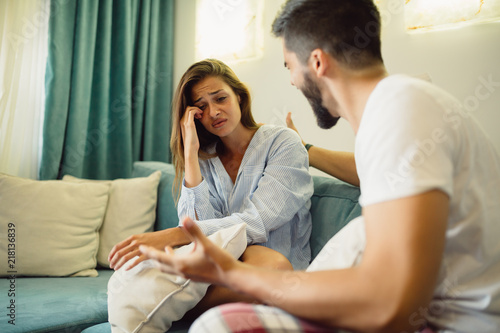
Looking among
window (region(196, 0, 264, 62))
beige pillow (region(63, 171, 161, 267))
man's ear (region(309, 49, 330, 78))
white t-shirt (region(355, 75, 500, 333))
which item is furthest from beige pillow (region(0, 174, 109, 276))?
white t-shirt (region(355, 75, 500, 333))

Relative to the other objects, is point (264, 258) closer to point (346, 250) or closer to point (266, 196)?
point (266, 196)

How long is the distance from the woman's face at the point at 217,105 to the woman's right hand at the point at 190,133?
0.04 metres

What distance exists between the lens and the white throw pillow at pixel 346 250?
727 millimetres

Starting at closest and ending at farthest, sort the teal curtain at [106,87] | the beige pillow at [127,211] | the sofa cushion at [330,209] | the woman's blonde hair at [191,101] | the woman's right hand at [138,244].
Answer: the woman's right hand at [138,244] → the sofa cushion at [330,209] → the woman's blonde hair at [191,101] → the beige pillow at [127,211] → the teal curtain at [106,87]

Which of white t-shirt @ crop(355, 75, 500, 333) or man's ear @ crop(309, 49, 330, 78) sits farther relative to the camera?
man's ear @ crop(309, 49, 330, 78)

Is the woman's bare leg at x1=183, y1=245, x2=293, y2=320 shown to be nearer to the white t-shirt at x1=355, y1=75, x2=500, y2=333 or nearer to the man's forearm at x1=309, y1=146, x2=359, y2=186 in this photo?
the man's forearm at x1=309, y1=146, x2=359, y2=186

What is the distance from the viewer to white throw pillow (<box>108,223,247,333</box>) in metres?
1.13

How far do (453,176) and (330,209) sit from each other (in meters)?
0.85

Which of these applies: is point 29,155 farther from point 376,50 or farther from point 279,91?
point 376,50

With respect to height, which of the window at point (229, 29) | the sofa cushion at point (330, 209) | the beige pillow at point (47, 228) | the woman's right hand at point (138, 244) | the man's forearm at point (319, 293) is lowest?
the beige pillow at point (47, 228)

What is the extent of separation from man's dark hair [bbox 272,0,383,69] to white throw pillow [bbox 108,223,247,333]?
0.69 m

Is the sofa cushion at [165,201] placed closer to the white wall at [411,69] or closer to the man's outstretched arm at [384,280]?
the white wall at [411,69]

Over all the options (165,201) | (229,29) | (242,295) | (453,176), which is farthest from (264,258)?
(229,29)

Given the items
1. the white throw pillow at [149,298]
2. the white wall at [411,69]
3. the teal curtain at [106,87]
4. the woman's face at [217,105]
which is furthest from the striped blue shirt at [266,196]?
the teal curtain at [106,87]
